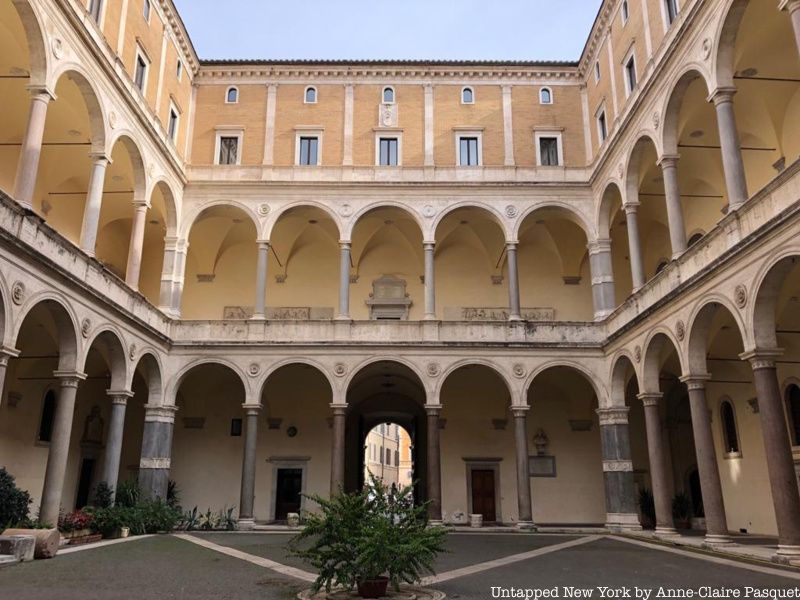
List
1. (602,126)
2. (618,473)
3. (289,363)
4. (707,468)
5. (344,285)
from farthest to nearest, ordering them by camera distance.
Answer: (602,126) < (344,285) < (289,363) < (618,473) < (707,468)

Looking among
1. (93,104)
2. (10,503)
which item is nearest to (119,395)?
(10,503)

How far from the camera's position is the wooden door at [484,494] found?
2291cm

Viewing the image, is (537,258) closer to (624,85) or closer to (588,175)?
(588,175)

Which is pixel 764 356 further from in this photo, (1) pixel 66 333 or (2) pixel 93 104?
(2) pixel 93 104

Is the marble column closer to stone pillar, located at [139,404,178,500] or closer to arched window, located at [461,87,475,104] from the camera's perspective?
arched window, located at [461,87,475,104]

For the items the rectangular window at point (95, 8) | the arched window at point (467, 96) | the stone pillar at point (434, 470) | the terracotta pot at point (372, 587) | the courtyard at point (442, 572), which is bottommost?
the courtyard at point (442, 572)

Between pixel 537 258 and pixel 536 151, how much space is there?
14.3ft

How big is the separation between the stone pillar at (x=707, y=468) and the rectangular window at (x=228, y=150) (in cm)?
1635

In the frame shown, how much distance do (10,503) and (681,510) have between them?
62.1ft

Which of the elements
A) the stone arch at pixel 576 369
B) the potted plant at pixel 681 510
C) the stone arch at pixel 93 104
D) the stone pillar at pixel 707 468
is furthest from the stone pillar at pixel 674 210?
the stone arch at pixel 93 104

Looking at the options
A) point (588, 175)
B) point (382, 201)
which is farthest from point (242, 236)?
point (588, 175)

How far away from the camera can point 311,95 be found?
23797 mm

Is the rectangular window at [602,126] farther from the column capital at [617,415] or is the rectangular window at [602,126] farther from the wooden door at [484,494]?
the wooden door at [484,494]

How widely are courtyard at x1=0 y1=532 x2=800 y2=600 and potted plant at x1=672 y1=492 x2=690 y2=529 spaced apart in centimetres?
743
